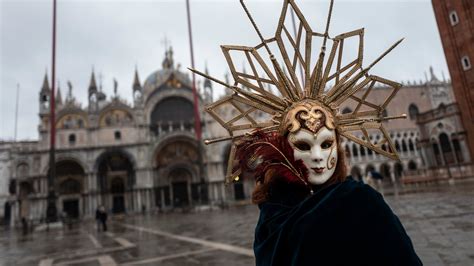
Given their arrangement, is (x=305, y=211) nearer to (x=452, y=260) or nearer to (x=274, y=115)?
(x=274, y=115)

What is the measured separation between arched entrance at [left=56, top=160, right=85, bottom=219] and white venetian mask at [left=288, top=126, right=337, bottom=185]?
1512 inches

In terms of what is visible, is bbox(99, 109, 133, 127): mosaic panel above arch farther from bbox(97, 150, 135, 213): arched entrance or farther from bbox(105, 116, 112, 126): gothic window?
bbox(97, 150, 135, 213): arched entrance

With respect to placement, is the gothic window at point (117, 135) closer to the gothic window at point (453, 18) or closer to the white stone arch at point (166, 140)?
the white stone arch at point (166, 140)

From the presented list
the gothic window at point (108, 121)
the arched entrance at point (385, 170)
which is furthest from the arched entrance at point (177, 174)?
the arched entrance at point (385, 170)

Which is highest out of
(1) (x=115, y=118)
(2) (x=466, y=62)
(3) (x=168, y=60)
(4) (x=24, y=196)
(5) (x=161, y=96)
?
(3) (x=168, y=60)

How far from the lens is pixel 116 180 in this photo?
3750 centimetres

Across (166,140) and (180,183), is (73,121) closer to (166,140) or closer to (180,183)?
(166,140)

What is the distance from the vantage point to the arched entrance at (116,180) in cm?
3606

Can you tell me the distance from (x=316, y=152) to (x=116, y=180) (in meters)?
38.9

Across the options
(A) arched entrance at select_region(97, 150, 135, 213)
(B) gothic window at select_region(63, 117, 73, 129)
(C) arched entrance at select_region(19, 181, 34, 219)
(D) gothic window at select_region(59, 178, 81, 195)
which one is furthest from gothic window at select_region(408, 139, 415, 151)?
(C) arched entrance at select_region(19, 181, 34, 219)

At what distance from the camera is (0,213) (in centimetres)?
3997

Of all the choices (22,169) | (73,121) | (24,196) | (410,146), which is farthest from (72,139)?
(410,146)

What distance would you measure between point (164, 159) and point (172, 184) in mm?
3055

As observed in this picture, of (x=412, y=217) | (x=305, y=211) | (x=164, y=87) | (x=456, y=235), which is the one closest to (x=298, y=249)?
(x=305, y=211)
